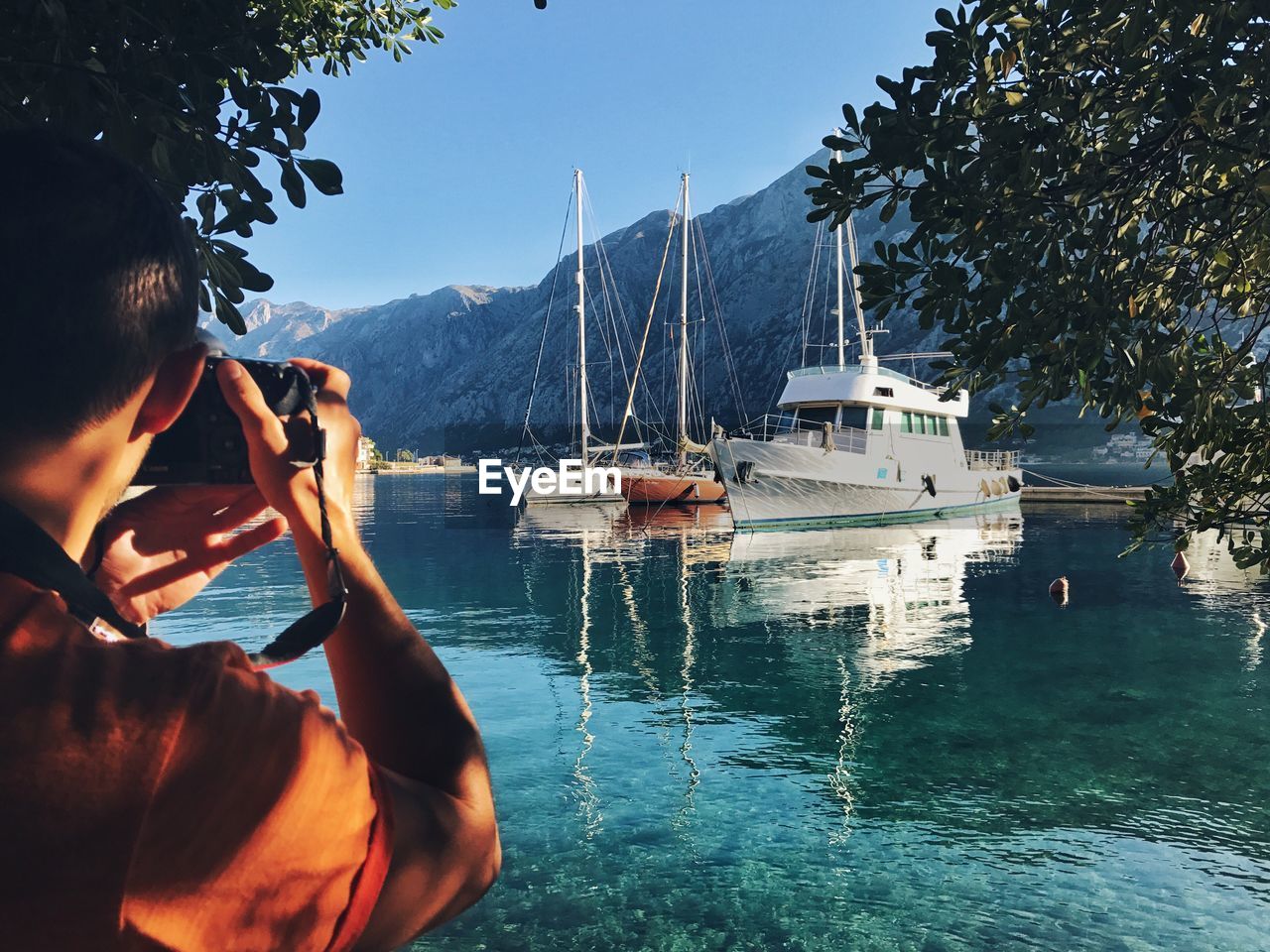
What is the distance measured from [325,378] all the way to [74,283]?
377 mm

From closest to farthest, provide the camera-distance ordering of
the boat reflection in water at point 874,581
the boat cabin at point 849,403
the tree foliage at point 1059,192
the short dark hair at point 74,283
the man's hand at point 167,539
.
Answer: the short dark hair at point 74,283 < the man's hand at point 167,539 < the tree foliage at point 1059,192 < the boat reflection in water at point 874,581 < the boat cabin at point 849,403

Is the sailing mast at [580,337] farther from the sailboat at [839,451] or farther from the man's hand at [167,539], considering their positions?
the man's hand at [167,539]

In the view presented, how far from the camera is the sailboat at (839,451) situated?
3491cm

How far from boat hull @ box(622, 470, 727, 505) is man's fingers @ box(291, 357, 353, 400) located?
1927 inches

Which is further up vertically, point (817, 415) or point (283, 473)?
point (817, 415)

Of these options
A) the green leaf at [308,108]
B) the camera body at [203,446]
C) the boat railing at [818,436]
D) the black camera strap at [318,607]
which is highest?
the boat railing at [818,436]

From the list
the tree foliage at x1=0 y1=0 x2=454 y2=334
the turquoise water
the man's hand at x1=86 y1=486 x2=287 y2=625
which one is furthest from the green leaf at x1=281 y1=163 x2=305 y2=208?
the turquoise water

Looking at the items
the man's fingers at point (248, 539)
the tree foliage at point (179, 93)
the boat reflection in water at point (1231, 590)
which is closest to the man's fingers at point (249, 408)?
the man's fingers at point (248, 539)

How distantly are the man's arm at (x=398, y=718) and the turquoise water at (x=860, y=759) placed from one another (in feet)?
19.0

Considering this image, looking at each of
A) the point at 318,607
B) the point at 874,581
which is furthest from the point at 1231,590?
the point at 318,607

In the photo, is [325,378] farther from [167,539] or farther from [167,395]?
[167,539]

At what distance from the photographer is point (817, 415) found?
3650 cm

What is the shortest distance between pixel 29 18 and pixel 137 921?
3540 mm

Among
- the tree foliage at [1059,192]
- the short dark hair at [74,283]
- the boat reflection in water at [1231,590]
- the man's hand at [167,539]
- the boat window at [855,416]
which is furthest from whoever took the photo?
the boat window at [855,416]
